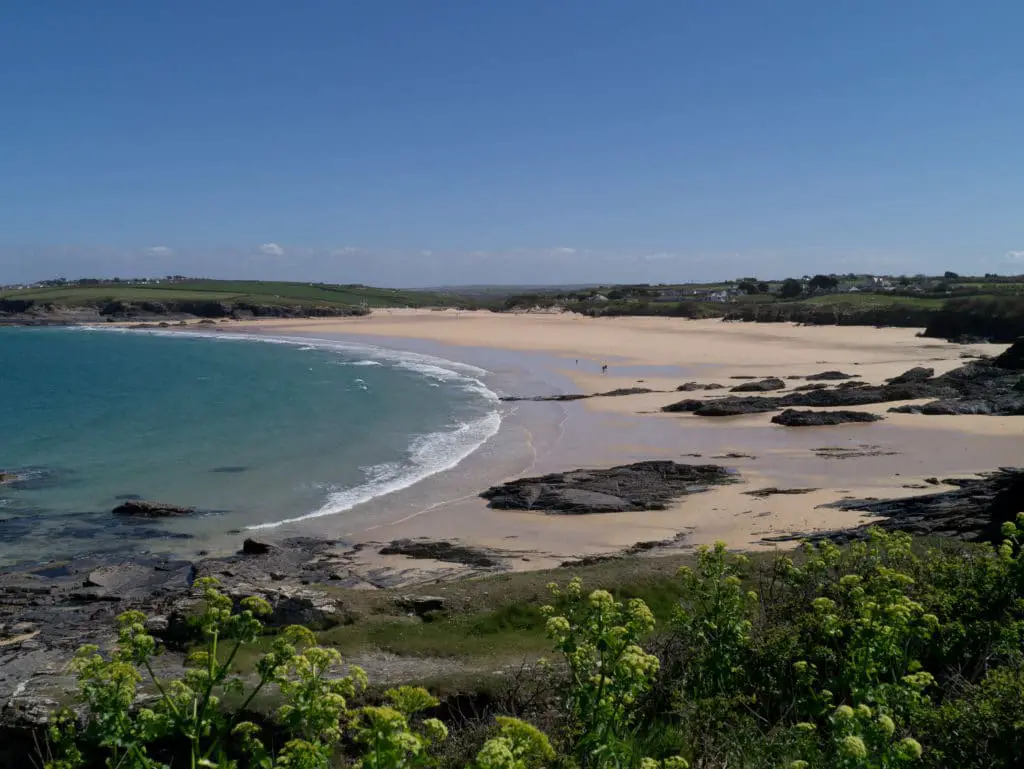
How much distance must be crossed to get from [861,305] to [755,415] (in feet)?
201

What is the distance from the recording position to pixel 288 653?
13.3ft

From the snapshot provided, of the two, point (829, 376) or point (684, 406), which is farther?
point (829, 376)

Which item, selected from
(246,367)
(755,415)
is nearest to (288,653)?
(755,415)

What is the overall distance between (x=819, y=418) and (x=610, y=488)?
13.3 meters

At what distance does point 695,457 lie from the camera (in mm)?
26688

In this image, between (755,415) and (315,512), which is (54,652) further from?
(755,415)

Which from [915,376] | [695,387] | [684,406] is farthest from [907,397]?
[695,387]

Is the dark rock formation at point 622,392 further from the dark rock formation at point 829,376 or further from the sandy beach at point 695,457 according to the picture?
the dark rock formation at point 829,376

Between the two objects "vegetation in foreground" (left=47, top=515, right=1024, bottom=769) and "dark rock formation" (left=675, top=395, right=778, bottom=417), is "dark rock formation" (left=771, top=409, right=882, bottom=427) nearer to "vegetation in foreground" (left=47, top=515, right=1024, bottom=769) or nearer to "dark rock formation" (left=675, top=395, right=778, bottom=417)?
"dark rock formation" (left=675, top=395, right=778, bottom=417)

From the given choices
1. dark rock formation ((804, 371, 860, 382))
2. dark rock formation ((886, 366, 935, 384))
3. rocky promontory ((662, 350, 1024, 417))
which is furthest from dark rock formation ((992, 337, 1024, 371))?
dark rock formation ((804, 371, 860, 382))

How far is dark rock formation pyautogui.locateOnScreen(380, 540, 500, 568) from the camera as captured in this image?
17672 millimetres

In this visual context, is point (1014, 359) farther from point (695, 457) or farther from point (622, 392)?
point (695, 457)

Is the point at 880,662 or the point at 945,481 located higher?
the point at 880,662

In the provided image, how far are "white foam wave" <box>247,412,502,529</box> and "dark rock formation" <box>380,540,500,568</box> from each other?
410 cm
